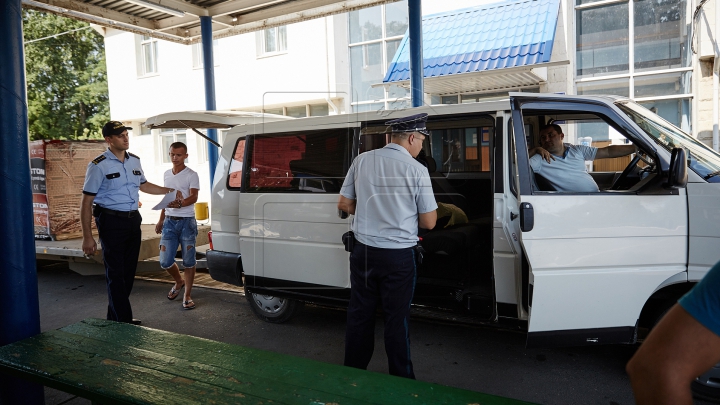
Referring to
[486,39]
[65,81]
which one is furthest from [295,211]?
[65,81]

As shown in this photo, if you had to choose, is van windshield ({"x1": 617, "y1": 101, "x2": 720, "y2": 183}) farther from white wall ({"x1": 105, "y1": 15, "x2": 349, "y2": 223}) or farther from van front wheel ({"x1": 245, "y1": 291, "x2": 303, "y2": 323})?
van front wheel ({"x1": 245, "y1": 291, "x2": 303, "y2": 323})

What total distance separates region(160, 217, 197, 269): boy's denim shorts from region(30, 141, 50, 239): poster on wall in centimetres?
255

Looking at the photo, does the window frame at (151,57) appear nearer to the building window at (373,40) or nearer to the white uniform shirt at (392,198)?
the building window at (373,40)

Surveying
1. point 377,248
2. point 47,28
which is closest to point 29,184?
point 377,248

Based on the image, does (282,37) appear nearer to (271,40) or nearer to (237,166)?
(271,40)

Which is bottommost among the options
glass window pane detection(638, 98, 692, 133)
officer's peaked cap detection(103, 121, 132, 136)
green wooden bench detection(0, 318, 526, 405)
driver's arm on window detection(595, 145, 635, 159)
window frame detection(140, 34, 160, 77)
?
green wooden bench detection(0, 318, 526, 405)

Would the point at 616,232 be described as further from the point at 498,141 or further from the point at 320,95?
the point at 320,95

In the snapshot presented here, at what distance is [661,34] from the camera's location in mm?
9328

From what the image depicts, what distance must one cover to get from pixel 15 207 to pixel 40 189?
505cm

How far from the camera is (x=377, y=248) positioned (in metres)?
3.40

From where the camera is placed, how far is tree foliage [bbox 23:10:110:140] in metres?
22.6

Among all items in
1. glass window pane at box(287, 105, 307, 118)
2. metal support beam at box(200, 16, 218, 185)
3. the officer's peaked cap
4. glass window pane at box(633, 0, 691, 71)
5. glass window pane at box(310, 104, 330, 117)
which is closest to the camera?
the officer's peaked cap

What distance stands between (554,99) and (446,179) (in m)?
1.50

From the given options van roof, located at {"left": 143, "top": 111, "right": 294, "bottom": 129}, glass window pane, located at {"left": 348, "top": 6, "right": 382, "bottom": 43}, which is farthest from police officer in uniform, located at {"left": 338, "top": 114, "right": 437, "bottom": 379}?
glass window pane, located at {"left": 348, "top": 6, "right": 382, "bottom": 43}
